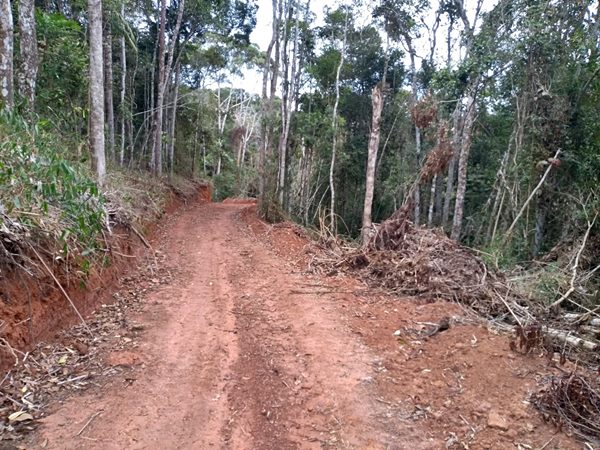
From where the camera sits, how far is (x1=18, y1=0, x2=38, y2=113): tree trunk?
6.46 meters

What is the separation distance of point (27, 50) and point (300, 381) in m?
6.93

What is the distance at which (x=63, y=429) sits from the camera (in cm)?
299

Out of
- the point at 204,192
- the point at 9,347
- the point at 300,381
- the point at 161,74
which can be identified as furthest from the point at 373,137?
the point at 204,192

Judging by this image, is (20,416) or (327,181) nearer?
(20,416)

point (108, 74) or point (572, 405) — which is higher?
point (108, 74)

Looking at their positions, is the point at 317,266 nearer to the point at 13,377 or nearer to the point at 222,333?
the point at 222,333

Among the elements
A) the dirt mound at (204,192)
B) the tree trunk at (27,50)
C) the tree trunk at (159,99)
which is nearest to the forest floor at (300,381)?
the tree trunk at (27,50)

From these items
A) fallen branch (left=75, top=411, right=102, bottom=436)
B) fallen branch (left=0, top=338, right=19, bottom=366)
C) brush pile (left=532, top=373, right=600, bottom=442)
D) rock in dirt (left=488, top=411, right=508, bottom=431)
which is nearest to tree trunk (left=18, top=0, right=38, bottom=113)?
fallen branch (left=0, top=338, right=19, bottom=366)

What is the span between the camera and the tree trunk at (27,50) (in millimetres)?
6456

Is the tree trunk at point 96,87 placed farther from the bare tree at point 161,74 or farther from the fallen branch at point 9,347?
the bare tree at point 161,74

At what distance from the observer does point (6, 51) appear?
19.0 feet

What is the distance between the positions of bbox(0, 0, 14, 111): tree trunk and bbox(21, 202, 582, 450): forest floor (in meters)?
3.25

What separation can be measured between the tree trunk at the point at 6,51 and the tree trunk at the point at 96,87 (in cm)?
184

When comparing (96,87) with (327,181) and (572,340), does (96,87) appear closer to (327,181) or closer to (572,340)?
(572,340)
